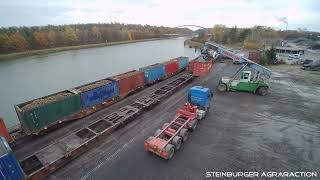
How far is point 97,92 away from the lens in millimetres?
19281

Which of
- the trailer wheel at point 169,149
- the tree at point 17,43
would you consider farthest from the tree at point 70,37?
the trailer wheel at point 169,149

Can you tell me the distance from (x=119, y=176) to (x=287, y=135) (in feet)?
44.2

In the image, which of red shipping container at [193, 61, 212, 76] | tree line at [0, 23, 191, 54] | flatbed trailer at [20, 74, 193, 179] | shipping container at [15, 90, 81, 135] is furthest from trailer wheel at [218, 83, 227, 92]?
tree line at [0, 23, 191, 54]

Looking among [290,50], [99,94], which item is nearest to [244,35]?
[290,50]

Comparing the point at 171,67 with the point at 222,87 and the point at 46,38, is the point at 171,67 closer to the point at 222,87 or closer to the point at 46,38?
the point at 222,87

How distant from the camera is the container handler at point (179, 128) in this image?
12.4 metres

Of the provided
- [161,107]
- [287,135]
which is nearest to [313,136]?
[287,135]

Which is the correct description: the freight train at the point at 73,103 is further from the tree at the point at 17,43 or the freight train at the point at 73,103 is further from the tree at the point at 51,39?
the tree at the point at 51,39

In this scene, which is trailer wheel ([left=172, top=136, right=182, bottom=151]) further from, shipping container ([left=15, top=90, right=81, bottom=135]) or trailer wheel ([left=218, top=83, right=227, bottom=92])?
trailer wheel ([left=218, top=83, right=227, bottom=92])

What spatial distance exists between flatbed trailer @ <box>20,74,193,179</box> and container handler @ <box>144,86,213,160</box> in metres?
3.92

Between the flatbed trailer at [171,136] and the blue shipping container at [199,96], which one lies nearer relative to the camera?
the flatbed trailer at [171,136]

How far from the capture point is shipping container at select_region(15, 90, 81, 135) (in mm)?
14328

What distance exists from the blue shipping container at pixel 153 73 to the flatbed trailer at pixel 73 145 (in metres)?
7.01

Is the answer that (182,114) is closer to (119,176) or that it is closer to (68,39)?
(119,176)
